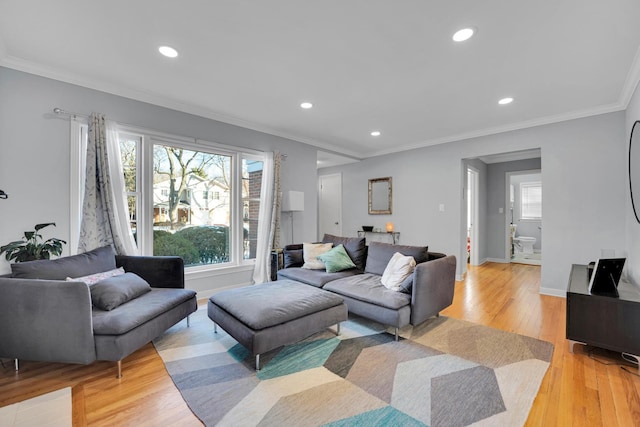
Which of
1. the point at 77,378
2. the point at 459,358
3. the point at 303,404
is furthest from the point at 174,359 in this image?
the point at 459,358

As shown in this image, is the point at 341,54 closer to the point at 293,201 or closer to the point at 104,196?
the point at 293,201

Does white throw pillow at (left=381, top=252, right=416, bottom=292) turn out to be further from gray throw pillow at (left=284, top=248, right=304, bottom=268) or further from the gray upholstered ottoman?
gray throw pillow at (left=284, top=248, right=304, bottom=268)

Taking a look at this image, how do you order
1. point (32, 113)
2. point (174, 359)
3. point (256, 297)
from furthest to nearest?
point (32, 113) → point (256, 297) → point (174, 359)

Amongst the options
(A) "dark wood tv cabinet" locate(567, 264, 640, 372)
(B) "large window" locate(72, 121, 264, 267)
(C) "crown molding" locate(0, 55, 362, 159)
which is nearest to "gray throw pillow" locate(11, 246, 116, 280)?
(B) "large window" locate(72, 121, 264, 267)

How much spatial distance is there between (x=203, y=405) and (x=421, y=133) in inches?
181

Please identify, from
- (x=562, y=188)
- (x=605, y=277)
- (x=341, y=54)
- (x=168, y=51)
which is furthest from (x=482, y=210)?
(x=168, y=51)

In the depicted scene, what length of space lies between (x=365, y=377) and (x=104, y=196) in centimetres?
304

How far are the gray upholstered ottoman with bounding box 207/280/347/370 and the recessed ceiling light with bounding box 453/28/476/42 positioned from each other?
234cm

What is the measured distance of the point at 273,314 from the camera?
2145mm

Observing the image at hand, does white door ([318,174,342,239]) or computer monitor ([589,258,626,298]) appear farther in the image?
white door ([318,174,342,239])

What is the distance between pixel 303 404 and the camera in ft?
5.63

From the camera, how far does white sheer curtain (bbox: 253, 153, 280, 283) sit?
→ 4.31m

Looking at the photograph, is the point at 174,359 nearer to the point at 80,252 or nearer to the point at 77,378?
the point at 77,378

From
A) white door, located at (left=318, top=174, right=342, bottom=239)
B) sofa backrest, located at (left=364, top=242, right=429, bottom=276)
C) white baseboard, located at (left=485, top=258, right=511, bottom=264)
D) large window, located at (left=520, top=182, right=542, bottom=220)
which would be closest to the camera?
sofa backrest, located at (left=364, top=242, right=429, bottom=276)
